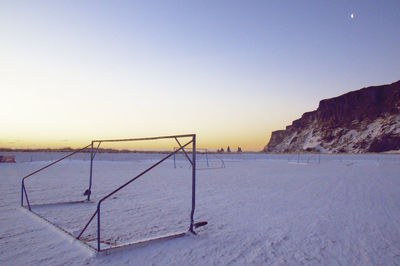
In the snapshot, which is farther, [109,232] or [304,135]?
[304,135]

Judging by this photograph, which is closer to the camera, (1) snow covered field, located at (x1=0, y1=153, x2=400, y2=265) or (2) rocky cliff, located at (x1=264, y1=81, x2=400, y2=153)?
(1) snow covered field, located at (x1=0, y1=153, x2=400, y2=265)

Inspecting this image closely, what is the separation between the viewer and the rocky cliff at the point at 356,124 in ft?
292

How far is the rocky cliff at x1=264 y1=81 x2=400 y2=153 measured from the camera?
89.0 meters

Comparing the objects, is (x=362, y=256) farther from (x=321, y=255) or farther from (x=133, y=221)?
(x=133, y=221)

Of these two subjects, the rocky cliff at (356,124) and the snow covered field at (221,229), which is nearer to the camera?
the snow covered field at (221,229)

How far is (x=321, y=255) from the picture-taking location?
4.68 metres

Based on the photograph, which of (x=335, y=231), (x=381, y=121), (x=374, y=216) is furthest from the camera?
(x=381, y=121)

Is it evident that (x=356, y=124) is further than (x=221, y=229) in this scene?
Answer: Yes

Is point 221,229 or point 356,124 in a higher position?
point 356,124

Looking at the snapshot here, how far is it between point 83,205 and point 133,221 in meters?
2.81

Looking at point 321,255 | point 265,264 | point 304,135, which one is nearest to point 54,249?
point 265,264

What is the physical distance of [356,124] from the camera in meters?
110

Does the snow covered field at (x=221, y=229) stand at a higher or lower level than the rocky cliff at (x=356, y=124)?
lower

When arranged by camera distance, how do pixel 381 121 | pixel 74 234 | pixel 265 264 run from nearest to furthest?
pixel 265 264 < pixel 74 234 < pixel 381 121
